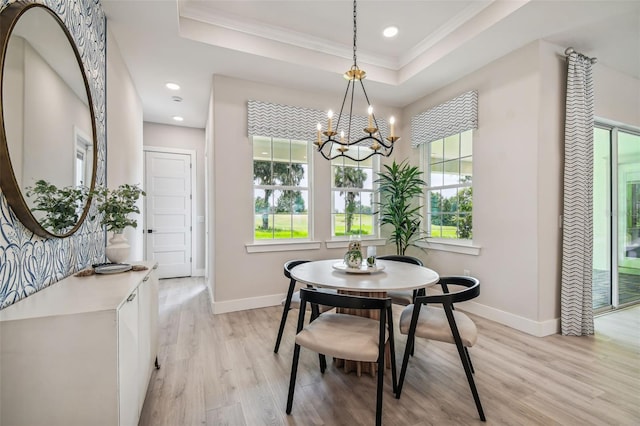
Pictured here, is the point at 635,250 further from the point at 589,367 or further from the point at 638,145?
the point at 589,367

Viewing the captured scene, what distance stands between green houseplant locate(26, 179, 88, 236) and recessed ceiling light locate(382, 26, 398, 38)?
3.07 m

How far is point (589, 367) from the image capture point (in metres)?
2.22

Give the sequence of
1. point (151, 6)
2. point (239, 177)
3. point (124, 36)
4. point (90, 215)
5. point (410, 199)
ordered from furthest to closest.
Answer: point (410, 199) → point (239, 177) → point (124, 36) → point (151, 6) → point (90, 215)

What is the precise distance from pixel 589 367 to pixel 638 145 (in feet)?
10.7

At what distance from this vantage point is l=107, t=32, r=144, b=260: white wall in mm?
Answer: 2574

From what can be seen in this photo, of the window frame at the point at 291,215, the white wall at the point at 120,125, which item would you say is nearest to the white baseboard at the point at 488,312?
the window frame at the point at 291,215

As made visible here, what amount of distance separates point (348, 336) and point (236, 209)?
231 cm

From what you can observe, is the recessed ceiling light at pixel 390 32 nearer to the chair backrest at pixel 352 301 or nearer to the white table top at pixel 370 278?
the white table top at pixel 370 278

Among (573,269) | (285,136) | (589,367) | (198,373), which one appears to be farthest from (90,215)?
(573,269)

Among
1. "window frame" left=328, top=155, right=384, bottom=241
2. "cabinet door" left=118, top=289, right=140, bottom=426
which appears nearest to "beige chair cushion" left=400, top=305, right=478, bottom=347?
"cabinet door" left=118, top=289, right=140, bottom=426

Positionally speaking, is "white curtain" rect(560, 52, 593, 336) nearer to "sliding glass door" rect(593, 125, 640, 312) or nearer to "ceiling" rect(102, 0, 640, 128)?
"ceiling" rect(102, 0, 640, 128)

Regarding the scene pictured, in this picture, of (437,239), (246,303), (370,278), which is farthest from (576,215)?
(246,303)

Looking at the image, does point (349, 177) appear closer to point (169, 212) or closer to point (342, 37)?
point (342, 37)

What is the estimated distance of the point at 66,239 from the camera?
1.65 metres
